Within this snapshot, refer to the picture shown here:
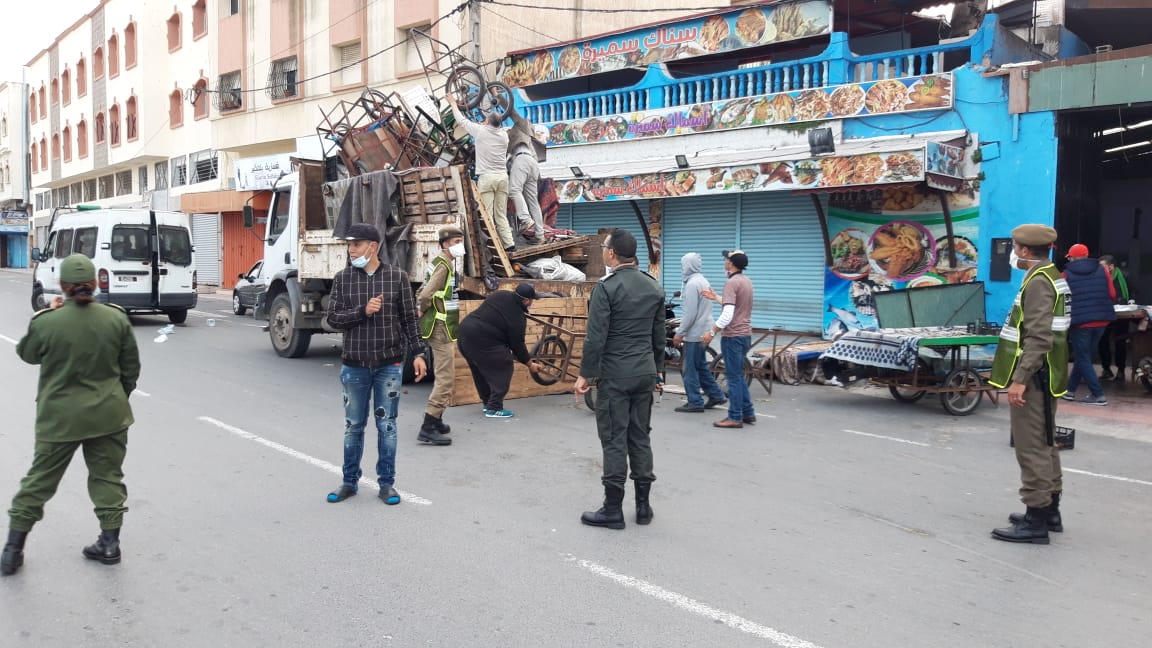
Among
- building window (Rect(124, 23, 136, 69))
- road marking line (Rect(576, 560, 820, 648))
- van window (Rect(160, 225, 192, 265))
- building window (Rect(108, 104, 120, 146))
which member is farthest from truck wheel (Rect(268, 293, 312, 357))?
building window (Rect(108, 104, 120, 146))

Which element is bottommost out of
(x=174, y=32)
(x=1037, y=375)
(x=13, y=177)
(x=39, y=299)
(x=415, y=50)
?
(x=39, y=299)

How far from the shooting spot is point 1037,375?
5.18m

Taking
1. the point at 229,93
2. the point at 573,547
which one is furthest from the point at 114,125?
the point at 573,547

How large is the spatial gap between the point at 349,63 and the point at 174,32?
13104 mm

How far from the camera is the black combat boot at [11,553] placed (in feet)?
14.2

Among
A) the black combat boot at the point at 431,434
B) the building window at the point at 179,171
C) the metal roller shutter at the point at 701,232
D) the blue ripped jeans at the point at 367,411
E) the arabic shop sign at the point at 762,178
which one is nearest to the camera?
the blue ripped jeans at the point at 367,411

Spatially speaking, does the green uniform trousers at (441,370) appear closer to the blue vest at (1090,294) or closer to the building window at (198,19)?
the blue vest at (1090,294)

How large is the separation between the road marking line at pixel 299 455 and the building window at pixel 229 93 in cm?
2392

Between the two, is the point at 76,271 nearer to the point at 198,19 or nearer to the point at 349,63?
the point at 349,63

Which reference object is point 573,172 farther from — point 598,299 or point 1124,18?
point 598,299

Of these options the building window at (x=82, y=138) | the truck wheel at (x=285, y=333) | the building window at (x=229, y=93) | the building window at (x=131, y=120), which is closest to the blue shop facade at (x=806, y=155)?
the truck wheel at (x=285, y=333)

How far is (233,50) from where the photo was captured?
1163 inches

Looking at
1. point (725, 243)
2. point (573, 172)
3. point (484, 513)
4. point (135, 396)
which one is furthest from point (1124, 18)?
point (135, 396)

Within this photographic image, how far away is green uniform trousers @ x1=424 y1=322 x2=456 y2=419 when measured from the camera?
297 inches
